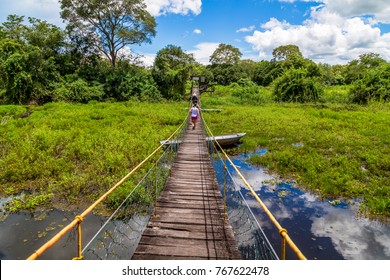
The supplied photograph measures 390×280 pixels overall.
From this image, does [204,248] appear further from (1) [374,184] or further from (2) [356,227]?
(1) [374,184]

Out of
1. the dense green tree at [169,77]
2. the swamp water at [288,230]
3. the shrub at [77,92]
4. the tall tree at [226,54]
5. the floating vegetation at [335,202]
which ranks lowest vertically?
the swamp water at [288,230]

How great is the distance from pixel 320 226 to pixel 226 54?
152 feet

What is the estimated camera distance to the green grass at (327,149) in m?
7.67

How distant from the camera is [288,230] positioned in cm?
594

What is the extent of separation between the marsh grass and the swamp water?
67 centimetres

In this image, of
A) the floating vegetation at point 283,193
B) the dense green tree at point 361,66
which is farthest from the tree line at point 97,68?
the floating vegetation at point 283,193

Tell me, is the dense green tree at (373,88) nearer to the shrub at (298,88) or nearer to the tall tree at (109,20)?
the shrub at (298,88)

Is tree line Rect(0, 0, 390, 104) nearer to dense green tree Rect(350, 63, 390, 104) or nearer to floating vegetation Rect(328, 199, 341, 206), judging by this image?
dense green tree Rect(350, 63, 390, 104)

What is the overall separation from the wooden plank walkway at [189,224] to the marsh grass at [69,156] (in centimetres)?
222

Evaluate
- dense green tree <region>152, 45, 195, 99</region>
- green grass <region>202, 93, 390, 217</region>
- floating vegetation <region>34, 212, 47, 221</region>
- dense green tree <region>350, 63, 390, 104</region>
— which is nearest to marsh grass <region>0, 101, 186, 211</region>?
floating vegetation <region>34, 212, 47, 221</region>

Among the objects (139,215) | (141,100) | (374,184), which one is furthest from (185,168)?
(141,100)

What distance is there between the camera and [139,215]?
6.46 metres

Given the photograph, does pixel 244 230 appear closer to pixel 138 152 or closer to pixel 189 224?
pixel 189 224

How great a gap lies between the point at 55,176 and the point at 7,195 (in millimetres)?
1369
